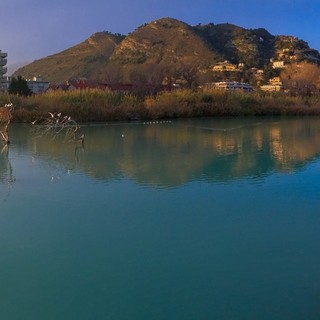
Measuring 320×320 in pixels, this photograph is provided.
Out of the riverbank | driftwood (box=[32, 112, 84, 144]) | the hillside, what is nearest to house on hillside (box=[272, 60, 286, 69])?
the hillside

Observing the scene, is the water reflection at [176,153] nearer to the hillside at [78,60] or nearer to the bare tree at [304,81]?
the bare tree at [304,81]

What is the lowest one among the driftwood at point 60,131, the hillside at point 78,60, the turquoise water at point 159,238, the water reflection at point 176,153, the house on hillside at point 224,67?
the turquoise water at point 159,238

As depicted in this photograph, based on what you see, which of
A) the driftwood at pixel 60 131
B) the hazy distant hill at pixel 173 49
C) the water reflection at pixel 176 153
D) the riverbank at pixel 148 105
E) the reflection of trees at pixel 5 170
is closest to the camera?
the reflection of trees at pixel 5 170

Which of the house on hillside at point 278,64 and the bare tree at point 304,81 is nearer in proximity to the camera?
the bare tree at point 304,81

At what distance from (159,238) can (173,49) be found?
4428cm

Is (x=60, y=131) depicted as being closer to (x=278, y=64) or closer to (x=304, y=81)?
(x=304, y=81)

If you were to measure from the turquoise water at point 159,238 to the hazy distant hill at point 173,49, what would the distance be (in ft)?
121

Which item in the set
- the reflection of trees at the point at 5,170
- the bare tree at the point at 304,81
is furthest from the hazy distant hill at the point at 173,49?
the reflection of trees at the point at 5,170

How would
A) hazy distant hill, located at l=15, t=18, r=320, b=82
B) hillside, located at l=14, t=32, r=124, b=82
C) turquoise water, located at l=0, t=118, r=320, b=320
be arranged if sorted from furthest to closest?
hillside, located at l=14, t=32, r=124, b=82 < hazy distant hill, located at l=15, t=18, r=320, b=82 < turquoise water, located at l=0, t=118, r=320, b=320

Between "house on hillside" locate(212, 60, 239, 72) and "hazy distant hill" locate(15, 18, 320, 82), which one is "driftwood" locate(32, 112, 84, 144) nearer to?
"hazy distant hill" locate(15, 18, 320, 82)

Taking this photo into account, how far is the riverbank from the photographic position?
576 inches

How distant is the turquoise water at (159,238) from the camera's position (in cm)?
250

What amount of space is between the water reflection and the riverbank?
8.29 ft

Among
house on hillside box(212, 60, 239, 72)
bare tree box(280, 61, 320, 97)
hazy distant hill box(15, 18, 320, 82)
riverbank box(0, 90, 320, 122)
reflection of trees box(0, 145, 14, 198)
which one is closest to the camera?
reflection of trees box(0, 145, 14, 198)
